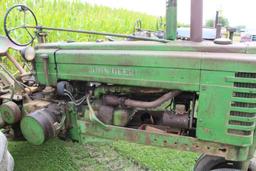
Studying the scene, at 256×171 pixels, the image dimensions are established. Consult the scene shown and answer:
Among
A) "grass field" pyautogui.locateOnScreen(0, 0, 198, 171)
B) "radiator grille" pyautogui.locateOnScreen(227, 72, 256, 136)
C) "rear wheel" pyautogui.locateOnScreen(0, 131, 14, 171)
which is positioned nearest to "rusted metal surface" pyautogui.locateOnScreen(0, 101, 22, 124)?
"rear wheel" pyautogui.locateOnScreen(0, 131, 14, 171)

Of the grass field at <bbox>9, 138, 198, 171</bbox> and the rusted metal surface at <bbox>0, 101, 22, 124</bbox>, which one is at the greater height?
the rusted metal surface at <bbox>0, 101, 22, 124</bbox>

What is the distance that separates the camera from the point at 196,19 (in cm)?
219

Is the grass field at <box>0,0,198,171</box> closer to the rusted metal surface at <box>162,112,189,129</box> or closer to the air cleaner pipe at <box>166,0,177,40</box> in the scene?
the rusted metal surface at <box>162,112,189,129</box>

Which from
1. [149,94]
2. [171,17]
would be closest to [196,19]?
[171,17]

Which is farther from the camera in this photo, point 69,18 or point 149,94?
point 69,18

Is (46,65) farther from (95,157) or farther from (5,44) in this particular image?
(95,157)

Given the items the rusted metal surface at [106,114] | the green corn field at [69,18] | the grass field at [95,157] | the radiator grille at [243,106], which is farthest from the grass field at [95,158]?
the green corn field at [69,18]

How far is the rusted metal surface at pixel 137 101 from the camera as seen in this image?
2.22 metres

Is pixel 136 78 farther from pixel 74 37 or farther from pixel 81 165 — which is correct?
pixel 74 37

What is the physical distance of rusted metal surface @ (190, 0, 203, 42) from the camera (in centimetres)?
216

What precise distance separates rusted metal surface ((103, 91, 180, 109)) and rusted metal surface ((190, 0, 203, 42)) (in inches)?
17.4

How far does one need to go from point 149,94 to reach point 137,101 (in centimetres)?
14

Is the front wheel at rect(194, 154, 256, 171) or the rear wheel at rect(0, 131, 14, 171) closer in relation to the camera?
the rear wheel at rect(0, 131, 14, 171)

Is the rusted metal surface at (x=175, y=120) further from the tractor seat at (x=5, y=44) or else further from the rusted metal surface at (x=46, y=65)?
the tractor seat at (x=5, y=44)
